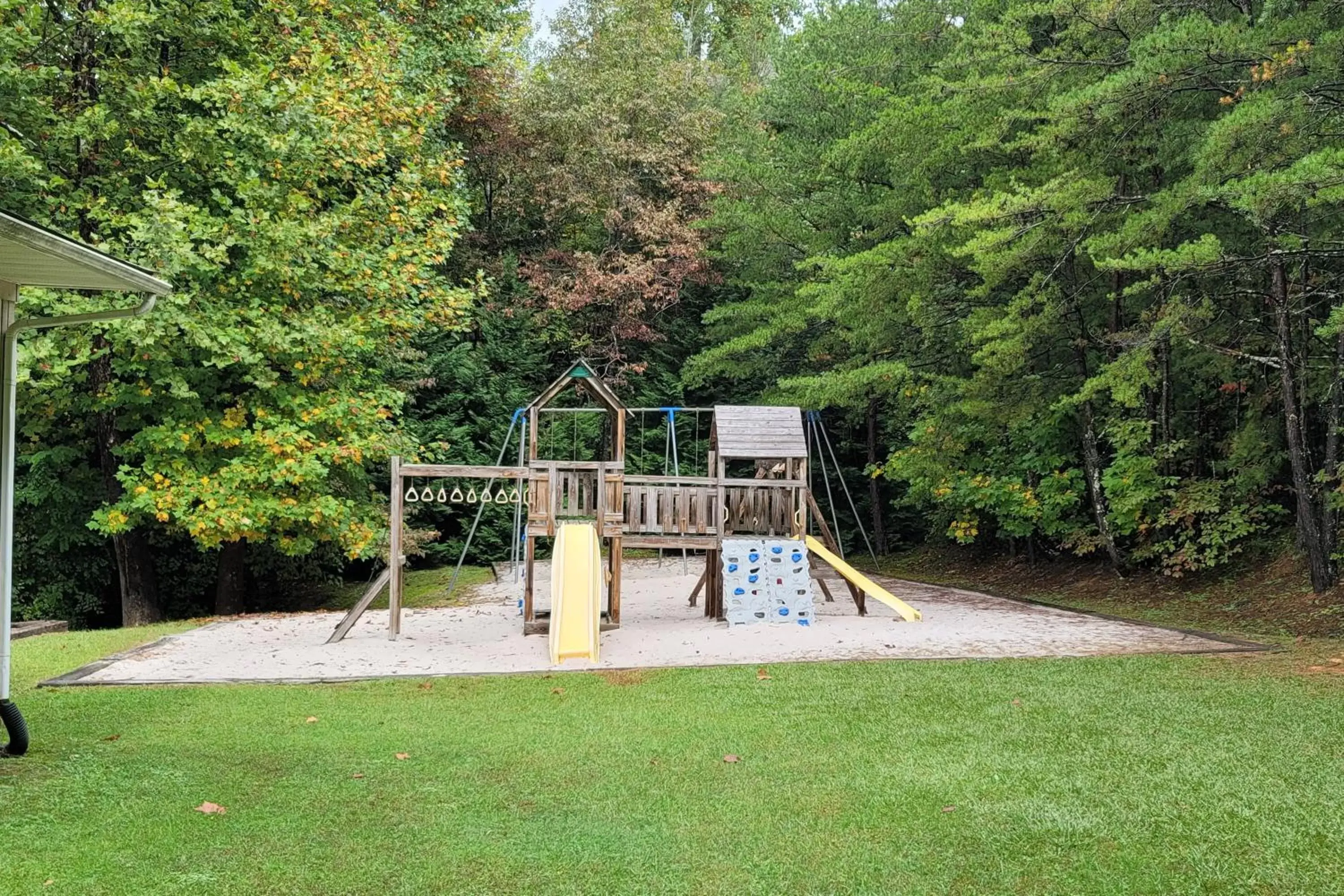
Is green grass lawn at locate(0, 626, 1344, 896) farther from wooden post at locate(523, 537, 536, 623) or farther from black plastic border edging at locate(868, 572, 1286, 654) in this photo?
wooden post at locate(523, 537, 536, 623)

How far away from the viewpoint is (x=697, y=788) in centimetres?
422

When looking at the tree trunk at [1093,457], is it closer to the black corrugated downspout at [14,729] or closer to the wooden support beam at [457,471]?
the wooden support beam at [457,471]

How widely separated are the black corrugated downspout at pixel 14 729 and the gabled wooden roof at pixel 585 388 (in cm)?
589

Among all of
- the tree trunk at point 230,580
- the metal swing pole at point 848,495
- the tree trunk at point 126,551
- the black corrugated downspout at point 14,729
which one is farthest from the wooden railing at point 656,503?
the black corrugated downspout at point 14,729

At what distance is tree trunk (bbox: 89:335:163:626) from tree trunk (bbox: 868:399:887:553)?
11.9m

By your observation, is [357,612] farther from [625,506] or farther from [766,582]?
[766,582]

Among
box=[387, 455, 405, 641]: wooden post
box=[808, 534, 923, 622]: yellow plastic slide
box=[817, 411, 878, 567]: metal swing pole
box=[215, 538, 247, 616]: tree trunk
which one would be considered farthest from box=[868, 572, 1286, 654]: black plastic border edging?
box=[215, 538, 247, 616]: tree trunk

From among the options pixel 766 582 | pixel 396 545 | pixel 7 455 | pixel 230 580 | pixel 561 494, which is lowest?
pixel 230 580

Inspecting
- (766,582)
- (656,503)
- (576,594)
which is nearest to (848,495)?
(766,582)

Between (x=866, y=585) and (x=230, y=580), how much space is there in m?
8.42

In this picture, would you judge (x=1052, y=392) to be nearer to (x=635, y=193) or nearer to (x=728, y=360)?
(x=728, y=360)

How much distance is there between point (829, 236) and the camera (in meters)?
16.8

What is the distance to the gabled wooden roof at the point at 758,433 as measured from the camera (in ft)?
35.2

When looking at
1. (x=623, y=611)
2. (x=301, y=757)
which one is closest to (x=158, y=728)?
(x=301, y=757)
